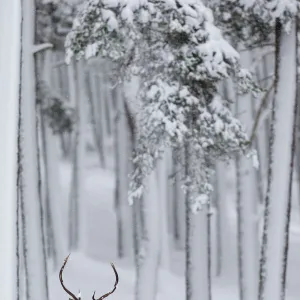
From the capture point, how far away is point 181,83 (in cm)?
892

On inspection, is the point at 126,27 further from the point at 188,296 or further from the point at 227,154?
the point at 188,296

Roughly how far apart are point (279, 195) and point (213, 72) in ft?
6.72

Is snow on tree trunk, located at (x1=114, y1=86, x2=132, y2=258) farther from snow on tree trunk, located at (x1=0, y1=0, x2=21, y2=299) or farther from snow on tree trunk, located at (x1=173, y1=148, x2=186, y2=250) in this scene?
snow on tree trunk, located at (x1=0, y1=0, x2=21, y2=299)

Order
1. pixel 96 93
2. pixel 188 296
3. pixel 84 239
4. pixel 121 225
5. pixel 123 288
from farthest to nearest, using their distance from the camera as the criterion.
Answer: pixel 96 93
pixel 121 225
pixel 84 239
pixel 123 288
pixel 188 296

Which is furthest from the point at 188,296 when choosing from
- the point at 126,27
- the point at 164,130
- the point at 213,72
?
the point at 126,27

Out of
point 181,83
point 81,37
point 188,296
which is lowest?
point 188,296

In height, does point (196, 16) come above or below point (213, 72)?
above

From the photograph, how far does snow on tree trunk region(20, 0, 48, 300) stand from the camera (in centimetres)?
930

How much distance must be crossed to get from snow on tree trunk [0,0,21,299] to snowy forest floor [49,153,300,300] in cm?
635

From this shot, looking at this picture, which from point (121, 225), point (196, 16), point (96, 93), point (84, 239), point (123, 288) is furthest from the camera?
point (96, 93)

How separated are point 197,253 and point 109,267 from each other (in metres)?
6.21

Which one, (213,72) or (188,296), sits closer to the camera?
(213,72)

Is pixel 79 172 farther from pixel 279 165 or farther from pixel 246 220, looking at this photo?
pixel 279 165

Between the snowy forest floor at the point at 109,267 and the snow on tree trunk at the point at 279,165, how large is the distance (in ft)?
15.2
